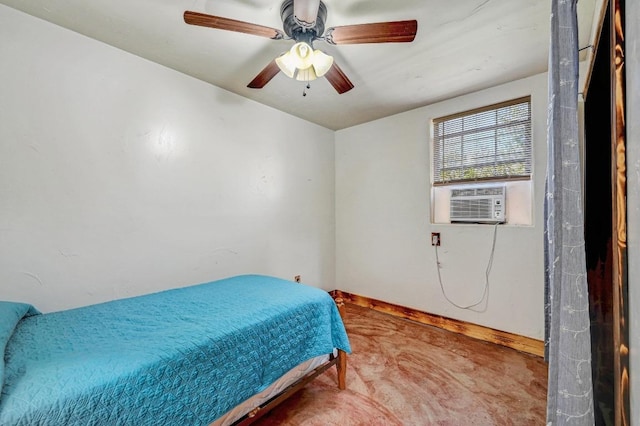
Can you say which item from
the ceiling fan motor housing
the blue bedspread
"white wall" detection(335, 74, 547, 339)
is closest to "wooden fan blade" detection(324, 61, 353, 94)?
the ceiling fan motor housing

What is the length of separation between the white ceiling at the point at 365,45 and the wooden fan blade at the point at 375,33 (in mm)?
215

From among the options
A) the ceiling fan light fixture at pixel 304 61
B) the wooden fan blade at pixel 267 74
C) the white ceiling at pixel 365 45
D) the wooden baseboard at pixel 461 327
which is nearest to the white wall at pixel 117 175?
the white ceiling at pixel 365 45

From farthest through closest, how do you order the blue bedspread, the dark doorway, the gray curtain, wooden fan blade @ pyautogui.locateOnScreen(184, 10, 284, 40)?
wooden fan blade @ pyautogui.locateOnScreen(184, 10, 284, 40) → the dark doorway → the blue bedspread → the gray curtain

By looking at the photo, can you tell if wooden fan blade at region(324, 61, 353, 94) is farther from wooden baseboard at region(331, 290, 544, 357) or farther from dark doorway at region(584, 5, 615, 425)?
wooden baseboard at region(331, 290, 544, 357)

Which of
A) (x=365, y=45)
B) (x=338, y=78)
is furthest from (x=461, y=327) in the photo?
(x=365, y=45)

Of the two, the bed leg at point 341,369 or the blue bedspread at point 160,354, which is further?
the bed leg at point 341,369

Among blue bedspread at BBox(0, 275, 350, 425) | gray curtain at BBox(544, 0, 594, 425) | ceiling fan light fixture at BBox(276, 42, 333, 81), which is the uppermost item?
ceiling fan light fixture at BBox(276, 42, 333, 81)

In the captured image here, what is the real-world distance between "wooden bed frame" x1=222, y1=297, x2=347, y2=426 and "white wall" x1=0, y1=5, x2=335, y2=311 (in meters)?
1.36

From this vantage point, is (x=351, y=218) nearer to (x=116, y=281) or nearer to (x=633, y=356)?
(x=116, y=281)

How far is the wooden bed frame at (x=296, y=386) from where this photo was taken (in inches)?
55.4

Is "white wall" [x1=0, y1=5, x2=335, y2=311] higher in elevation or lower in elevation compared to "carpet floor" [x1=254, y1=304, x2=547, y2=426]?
higher

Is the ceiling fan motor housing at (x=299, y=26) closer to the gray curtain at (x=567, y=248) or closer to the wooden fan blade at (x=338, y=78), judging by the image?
the wooden fan blade at (x=338, y=78)

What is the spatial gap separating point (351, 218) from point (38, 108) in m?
3.15

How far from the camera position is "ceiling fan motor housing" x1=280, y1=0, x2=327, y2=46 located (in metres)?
1.56
